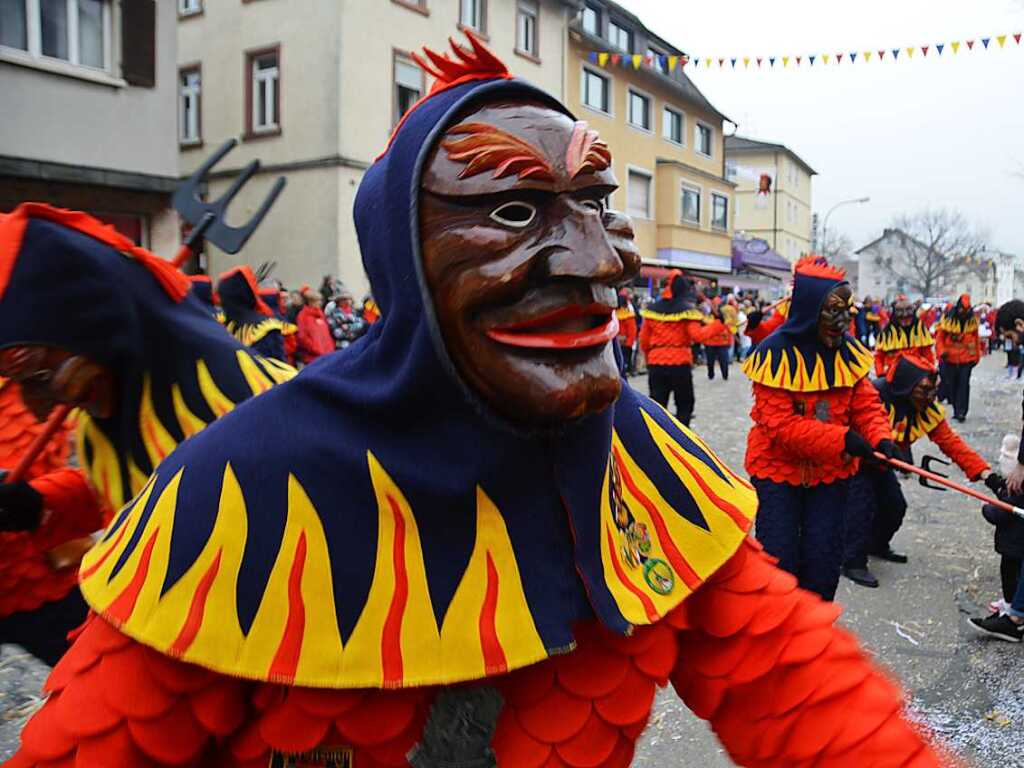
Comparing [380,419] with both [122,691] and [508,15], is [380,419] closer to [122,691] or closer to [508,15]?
[122,691]

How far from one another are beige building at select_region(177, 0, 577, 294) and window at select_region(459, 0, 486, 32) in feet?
0.33

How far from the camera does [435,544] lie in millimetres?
1269

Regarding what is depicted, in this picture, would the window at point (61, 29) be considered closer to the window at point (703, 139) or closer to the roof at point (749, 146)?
the window at point (703, 139)

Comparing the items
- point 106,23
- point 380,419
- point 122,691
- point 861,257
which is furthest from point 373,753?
point 861,257

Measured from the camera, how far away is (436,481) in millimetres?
1221

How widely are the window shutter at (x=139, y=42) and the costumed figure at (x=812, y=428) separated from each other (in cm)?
1081

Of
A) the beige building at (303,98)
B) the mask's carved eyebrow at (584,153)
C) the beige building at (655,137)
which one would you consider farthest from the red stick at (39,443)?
the beige building at (655,137)

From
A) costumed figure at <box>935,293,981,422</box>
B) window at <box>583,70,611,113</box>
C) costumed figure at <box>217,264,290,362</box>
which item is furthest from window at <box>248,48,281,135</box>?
costumed figure at <box>935,293,981,422</box>

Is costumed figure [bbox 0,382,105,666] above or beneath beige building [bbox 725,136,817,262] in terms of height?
beneath

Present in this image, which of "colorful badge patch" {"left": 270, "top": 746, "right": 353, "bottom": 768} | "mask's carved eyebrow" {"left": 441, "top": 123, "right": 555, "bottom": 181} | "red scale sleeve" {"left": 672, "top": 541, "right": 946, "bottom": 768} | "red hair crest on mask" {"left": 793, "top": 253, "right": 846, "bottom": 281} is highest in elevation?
"red hair crest on mask" {"left": 793, "top": 253, "right": 846, "bottom": 281}

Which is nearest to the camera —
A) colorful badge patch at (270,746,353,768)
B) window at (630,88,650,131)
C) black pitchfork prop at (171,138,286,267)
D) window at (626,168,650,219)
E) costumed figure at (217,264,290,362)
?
colorful badge patch at (270,746,353,768)

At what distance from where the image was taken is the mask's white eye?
116cm

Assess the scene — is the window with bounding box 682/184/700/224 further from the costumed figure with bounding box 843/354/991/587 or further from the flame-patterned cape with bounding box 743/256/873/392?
the flame-patterned cape with bounding box 743/256/873/392

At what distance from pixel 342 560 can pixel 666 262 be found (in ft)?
89.7
